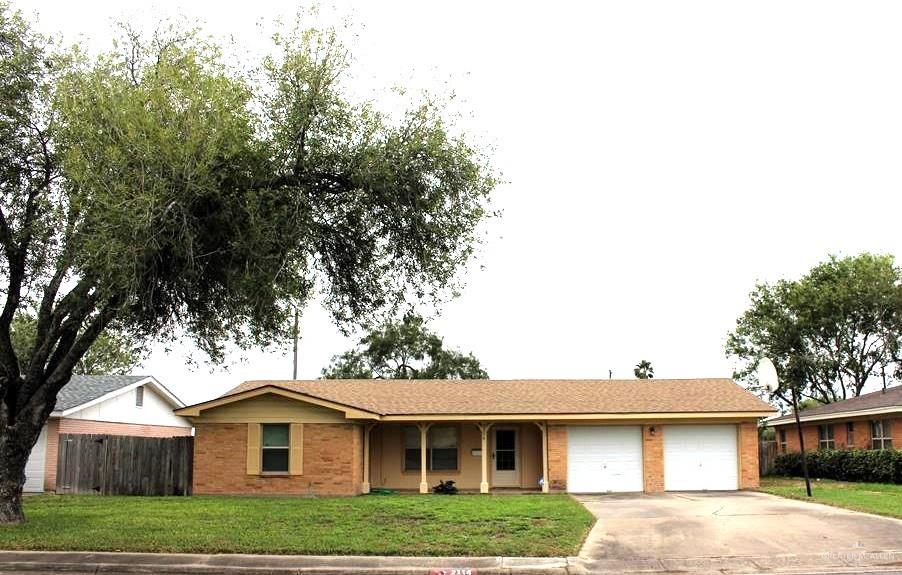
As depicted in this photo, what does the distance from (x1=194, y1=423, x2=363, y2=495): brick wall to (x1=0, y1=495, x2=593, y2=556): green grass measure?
3.61 meters

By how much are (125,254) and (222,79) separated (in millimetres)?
3168

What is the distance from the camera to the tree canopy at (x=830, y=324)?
41.5m

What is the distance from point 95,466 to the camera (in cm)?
2472

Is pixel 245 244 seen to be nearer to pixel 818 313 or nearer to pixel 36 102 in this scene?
pixel 36 102

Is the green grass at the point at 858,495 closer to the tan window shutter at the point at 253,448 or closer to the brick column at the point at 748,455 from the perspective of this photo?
the brick column at the point at 748,455

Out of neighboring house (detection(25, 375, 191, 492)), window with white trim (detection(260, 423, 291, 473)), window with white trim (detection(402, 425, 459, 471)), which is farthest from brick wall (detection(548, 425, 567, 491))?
neighboring house (detection(25, 375, 191, 492))

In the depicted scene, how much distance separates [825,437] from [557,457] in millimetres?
14442

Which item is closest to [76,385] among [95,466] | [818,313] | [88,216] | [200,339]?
[95,466]

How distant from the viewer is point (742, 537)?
46.6 ft

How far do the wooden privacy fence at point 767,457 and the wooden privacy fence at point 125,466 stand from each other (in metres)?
25.0

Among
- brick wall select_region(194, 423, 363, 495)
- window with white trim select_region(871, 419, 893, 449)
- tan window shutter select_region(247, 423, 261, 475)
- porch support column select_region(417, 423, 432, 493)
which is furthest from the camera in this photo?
window with white trim select_region(871, 419, 893, 449)

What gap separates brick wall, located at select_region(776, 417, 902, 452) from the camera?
28250 millimetres

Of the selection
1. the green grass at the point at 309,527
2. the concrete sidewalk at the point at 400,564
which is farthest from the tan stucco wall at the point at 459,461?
the concrete sidewalk at the point at 400,564

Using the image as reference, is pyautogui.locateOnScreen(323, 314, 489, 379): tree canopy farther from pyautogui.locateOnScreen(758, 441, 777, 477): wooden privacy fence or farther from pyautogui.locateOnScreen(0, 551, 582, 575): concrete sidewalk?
pyautogui.locateOnScreen(0, 551, 582, 575): concrete sidewalk
